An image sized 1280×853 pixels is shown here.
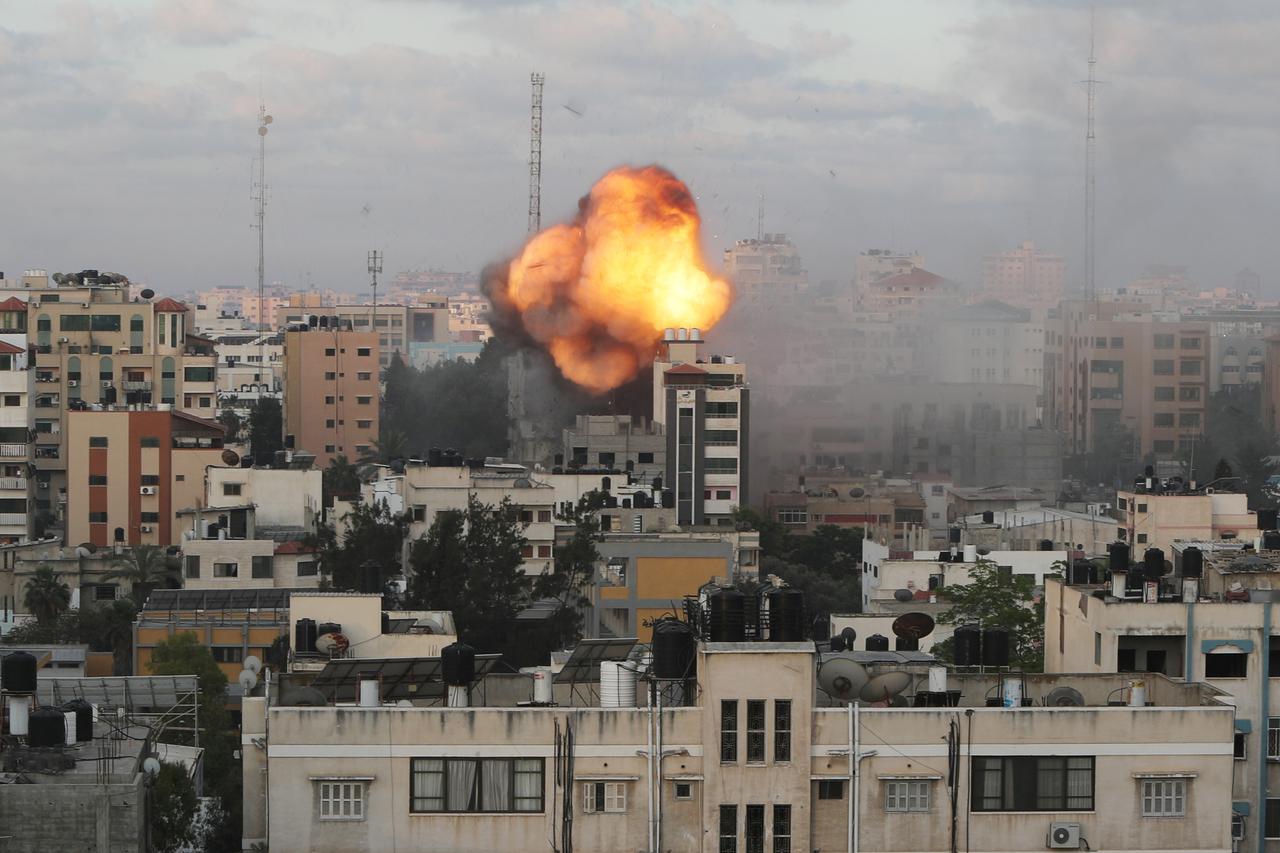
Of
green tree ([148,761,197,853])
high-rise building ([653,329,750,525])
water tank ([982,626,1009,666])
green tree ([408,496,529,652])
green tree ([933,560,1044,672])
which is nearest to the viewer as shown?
green tree ([148,761,197,853])

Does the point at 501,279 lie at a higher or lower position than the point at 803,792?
higher

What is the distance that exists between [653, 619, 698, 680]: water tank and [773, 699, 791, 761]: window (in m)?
0.76

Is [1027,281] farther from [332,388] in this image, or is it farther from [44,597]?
[44,597]

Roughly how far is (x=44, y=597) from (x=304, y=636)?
21.9 meters

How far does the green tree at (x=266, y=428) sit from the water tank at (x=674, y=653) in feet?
242

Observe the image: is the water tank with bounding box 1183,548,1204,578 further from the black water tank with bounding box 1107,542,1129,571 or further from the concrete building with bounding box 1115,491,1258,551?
the concrete building with bounding box 1115,491,1258,551

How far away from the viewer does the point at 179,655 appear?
4088 centimetres

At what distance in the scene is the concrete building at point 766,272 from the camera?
113825mm

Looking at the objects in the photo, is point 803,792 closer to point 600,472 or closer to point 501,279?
point 600,472

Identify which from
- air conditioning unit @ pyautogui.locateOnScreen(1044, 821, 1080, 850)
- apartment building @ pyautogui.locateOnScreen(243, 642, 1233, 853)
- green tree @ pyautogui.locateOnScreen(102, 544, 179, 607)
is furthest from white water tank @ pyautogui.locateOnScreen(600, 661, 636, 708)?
green tree @ pyautogui.locateOnScreen(102, 544, 179, 607)

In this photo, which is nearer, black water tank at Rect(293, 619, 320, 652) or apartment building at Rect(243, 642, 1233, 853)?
apartment building at Rect(243, 642, 1233, 853)

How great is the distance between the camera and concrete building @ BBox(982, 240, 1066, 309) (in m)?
142

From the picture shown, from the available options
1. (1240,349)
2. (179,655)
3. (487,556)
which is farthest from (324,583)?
(1240,349)

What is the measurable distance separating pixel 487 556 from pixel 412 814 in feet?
89.8
